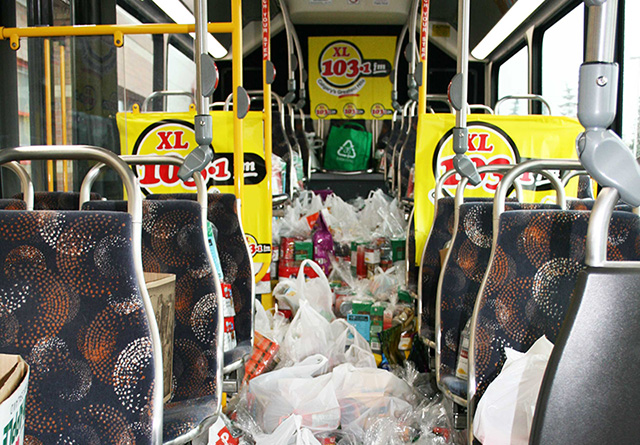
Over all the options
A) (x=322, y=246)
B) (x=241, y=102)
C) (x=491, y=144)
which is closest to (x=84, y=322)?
(x=241, y=102)

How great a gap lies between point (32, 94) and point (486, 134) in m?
2.69

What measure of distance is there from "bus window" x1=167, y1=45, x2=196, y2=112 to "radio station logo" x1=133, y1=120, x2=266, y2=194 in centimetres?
252

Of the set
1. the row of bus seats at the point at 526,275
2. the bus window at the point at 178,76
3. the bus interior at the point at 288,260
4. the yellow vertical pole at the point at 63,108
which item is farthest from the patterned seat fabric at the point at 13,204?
the bus window at the point at 178,76

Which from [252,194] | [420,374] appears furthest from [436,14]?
[420,374]

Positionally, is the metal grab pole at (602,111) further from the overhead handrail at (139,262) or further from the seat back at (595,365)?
the overhead handrail at (139,262)

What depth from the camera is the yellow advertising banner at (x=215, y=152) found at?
308 centimetres

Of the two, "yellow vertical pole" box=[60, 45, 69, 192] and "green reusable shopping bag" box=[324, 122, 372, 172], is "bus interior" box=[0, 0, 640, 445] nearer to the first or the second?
"yellow vertical pole" box=[60, 45, 69, 192]

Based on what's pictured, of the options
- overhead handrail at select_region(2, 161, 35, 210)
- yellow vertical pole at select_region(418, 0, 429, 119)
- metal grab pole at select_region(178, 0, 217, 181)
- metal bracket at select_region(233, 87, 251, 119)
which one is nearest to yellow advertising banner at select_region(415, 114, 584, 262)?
yellow vertical pole at select_region(418, 0, 429, 119)

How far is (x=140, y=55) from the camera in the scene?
169 inches

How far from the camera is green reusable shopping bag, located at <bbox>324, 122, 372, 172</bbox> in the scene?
838 cm

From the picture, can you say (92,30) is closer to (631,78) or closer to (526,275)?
(526,275)

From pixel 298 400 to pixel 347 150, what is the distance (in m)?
6.51

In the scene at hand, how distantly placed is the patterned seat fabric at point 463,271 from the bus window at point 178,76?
420 cm

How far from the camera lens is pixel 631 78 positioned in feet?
12.1
